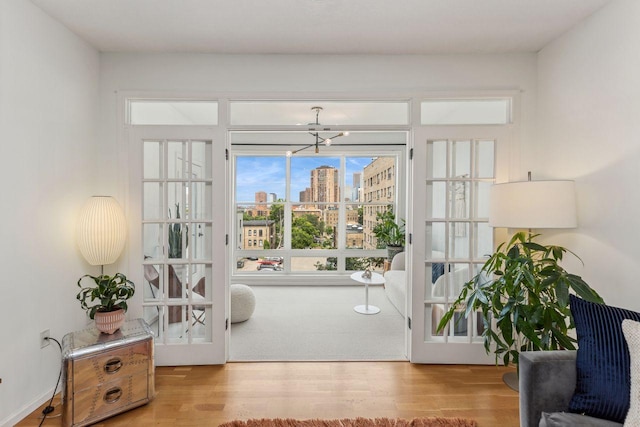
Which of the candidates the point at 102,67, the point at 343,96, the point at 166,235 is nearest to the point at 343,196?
the point at 343,96

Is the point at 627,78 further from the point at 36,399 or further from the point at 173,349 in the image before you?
the point at 36,399

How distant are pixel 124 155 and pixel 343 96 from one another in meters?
1.87

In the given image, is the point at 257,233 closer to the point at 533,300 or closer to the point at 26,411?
the point at 26,411

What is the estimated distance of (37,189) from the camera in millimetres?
2109

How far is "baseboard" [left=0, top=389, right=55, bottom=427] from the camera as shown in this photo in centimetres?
193

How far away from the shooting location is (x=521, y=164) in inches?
108

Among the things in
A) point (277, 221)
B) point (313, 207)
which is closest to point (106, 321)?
point (277, 221)

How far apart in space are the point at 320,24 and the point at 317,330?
282cm

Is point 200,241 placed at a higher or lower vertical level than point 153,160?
lower

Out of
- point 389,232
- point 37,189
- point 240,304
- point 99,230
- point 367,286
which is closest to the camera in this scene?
point 37,189

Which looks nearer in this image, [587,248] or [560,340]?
[560,340]

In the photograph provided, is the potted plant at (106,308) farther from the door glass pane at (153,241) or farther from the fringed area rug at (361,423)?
the fringed area rug at (361,423)

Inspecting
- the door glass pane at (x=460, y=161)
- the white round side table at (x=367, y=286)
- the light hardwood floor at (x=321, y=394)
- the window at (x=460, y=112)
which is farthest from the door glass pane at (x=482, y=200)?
the white round side table at (x=367, y=286)

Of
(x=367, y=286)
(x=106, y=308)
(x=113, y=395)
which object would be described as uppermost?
(x=106, y=308)
